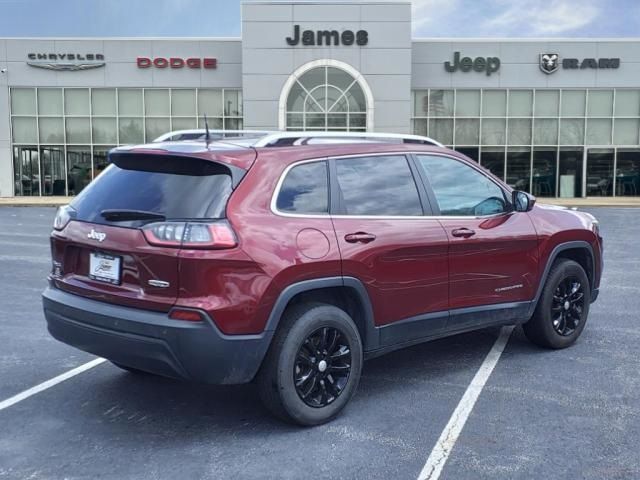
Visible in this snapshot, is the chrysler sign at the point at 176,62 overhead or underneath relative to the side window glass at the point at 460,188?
overhead

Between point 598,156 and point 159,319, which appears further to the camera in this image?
point 598,156

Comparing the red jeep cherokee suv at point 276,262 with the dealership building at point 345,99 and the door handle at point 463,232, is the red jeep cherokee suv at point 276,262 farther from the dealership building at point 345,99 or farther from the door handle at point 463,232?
the dealership building at point 345,99

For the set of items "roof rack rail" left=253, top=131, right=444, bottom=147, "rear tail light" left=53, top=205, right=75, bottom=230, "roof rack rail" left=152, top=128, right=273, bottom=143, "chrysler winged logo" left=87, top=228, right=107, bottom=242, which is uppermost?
"roof rack rail" left=152, top=128, right=273, bottom=143

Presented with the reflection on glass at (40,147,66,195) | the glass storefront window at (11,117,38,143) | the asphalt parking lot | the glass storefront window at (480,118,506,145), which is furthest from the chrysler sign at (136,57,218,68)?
the asphalt parking lot

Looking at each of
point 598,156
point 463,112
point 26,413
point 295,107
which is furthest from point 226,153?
point 598,156

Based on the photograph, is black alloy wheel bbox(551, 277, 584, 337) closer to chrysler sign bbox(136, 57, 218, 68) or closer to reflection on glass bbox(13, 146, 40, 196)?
chrysler sign bbox(136, 57, 218, 68)

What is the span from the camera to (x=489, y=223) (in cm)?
505

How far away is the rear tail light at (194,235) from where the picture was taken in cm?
357

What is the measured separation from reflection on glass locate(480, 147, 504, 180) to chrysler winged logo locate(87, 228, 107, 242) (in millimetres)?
29195

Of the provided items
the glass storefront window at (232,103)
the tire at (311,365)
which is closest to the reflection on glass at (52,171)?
the glass storefront window at (232,103)

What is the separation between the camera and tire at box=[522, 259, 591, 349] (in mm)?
5539

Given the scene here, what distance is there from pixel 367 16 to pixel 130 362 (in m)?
27.9

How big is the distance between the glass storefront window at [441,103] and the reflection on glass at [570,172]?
5.76 m

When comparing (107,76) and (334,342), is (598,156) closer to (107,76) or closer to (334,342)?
(107,76)
